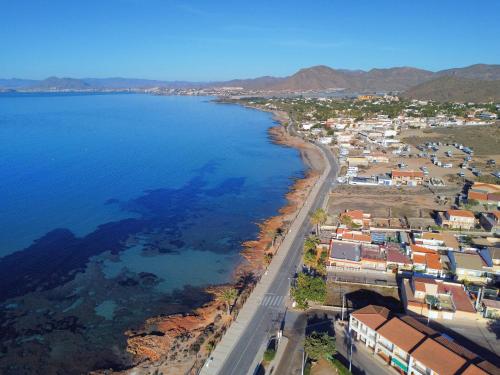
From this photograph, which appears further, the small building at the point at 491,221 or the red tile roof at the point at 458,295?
the small building at the point at 491,221

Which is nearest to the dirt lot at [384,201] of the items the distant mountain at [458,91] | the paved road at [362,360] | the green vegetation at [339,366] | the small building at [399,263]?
the small building at [399,263]

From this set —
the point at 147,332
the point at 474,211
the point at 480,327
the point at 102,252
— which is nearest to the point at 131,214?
the point at 102,252

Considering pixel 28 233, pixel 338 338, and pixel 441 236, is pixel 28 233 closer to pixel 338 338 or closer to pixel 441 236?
pixel 338 338

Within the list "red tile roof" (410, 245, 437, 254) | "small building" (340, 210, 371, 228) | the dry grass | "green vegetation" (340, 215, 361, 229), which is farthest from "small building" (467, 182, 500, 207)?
the dry grass

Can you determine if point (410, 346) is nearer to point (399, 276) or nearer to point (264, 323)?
point (264, 323)

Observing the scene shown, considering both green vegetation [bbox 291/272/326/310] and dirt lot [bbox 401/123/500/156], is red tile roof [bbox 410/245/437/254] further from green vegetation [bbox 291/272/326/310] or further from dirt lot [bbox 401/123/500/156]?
dirt lot [bbox 401/123/500/156]

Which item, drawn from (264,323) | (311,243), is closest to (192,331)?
(264,323)

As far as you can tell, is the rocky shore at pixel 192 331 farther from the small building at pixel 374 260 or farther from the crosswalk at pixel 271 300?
the small building at pixel 374 260
